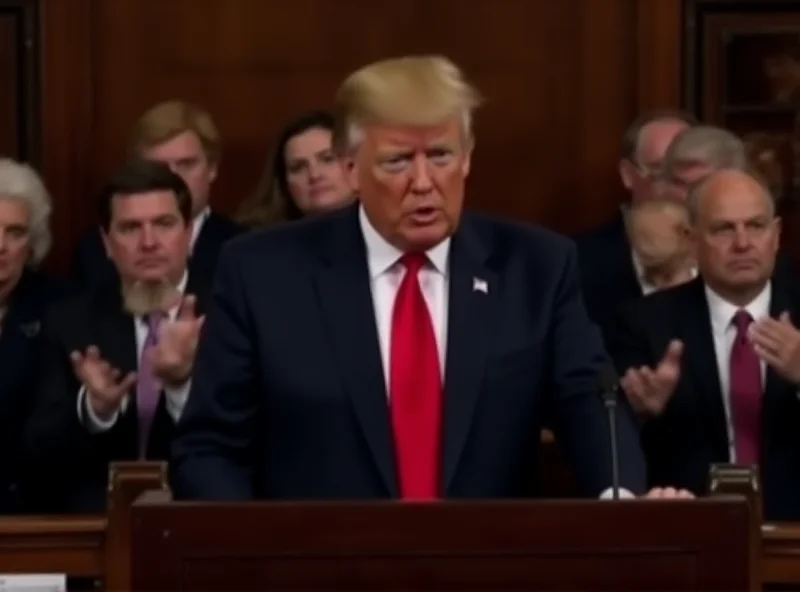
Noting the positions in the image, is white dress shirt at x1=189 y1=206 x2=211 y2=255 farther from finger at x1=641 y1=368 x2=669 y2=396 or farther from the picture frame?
finger at x1=641 y1=368 x2=669 y2=396

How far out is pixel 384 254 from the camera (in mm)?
3643

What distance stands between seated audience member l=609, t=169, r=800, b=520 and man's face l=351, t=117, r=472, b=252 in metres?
1.07

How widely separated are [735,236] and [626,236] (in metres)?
1.05

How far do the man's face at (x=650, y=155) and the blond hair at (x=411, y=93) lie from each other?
2529mm

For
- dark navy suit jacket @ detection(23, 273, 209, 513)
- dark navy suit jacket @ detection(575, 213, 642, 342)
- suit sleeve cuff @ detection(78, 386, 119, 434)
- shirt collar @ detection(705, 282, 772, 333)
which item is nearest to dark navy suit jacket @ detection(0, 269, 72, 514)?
dark navy suit jacket @ detection(23, 273, 209, 513)

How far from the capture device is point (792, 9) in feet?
21.0

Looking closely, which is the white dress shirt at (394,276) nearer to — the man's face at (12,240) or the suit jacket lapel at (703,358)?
the suit jacket lapel at (703,358)

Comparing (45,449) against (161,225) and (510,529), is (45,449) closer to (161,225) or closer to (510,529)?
(161,225)

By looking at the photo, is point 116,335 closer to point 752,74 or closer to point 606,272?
point 606,272

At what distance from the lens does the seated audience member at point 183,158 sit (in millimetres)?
5859

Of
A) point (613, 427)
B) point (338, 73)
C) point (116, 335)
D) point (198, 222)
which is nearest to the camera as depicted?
point (613, 427)

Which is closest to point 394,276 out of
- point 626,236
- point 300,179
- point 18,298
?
point 18,298

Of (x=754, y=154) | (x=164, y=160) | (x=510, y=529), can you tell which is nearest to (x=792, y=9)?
(x=754, y=154)

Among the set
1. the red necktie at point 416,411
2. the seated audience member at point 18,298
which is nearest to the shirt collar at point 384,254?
the red necktie at point 416,411
